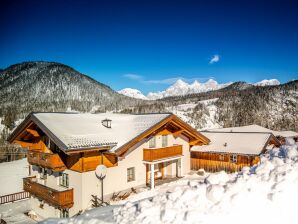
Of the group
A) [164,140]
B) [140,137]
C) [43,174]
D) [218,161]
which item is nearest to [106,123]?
[140,137]

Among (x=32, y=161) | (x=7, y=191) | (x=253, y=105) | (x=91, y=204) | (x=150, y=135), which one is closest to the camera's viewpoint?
(x=91, y=204)

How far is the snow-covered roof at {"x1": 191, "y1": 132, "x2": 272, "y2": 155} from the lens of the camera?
23391 millimetres

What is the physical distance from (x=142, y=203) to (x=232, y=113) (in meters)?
142

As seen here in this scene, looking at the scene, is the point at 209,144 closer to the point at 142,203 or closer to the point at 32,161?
the point at 32,161

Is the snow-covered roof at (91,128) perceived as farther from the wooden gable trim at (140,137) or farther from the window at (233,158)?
the window at (233,158)

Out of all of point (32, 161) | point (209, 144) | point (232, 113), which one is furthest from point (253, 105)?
point (32, 161)

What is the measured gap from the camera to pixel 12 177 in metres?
36.3

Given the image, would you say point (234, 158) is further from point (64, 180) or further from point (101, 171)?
point (64, 180)

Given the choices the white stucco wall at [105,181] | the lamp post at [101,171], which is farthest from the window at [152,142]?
the lamp post at [101,171]

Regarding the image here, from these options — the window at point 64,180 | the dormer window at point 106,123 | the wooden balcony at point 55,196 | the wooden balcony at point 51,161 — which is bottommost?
the wooden balcony at point 55,196

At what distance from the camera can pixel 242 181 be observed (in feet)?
22.3

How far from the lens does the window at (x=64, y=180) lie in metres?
17.4

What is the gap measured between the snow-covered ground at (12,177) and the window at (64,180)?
1436 centimetres

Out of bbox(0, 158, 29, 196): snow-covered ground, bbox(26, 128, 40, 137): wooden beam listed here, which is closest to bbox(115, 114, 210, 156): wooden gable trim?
bbox(26, 128, 40, 137): wooden beam
